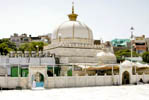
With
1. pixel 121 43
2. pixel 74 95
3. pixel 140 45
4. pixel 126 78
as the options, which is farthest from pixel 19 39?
pixel 74 95

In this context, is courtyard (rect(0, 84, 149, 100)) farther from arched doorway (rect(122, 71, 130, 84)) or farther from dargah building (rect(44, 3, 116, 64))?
dargah building (rect(44, 3, 116, 64))

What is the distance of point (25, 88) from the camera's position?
2338 cm

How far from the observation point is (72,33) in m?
38.5

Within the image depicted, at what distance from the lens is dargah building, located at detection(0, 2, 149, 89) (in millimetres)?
23730

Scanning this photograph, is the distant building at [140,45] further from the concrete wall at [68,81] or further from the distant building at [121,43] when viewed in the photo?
the concrete wall at [68,81]

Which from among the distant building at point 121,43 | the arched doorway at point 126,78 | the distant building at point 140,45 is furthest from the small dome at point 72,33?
the distant building at point 121,43

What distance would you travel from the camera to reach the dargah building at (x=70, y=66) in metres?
23.7

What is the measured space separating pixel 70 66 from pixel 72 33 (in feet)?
27.9

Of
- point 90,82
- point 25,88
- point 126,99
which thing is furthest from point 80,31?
point 126,99

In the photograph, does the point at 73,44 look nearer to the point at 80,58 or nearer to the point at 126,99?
the point at 80,58

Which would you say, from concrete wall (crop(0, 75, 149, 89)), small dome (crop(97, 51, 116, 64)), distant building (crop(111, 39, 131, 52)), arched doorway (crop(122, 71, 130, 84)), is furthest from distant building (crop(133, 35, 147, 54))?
concrete wall (crop(0, 75, 149, 89))

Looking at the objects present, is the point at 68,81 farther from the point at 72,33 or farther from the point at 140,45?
the point at 140,45

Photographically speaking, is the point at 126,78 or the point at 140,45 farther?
the point at 140,45

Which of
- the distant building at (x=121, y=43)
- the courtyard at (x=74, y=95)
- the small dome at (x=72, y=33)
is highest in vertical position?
the distant building at (x=121, y=43)
